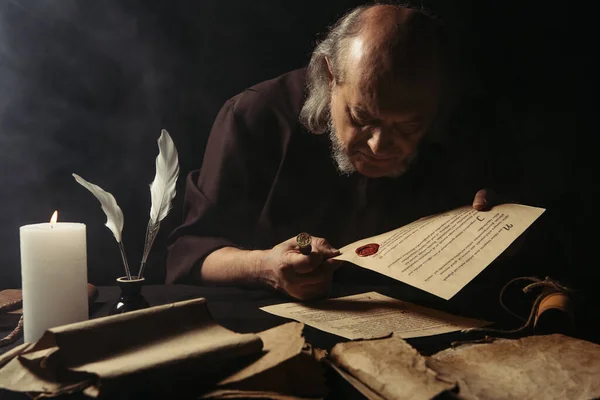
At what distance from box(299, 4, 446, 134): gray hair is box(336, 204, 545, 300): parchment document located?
37cm

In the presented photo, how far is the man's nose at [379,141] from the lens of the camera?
1355mm

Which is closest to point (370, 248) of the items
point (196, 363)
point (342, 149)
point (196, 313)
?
point (342, 149)

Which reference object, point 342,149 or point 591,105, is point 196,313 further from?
point 591,105

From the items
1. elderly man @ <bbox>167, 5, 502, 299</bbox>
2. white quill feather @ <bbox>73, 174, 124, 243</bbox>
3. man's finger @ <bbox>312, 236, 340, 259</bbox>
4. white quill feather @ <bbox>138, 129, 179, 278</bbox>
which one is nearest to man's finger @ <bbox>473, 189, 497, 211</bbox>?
elderly man @ <bbox>167, 5, 502, 299</bbox>

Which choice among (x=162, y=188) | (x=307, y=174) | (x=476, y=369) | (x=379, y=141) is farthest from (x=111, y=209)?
(x=476, y=369)

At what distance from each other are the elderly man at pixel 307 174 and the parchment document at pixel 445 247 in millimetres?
188

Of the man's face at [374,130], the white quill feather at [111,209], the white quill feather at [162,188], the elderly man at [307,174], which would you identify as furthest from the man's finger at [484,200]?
the white quill feather at [111,209]

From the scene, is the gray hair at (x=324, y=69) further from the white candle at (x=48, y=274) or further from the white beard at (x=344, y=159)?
the white candle at (x=48, y=274)

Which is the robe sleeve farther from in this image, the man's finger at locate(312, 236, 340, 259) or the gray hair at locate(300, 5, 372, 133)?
the man's finger at locate(312, 236, 340, 259)

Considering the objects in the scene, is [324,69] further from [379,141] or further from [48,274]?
[48,274]

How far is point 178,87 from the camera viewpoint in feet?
4.80

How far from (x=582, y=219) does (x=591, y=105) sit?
30cm

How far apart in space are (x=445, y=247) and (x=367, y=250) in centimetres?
16

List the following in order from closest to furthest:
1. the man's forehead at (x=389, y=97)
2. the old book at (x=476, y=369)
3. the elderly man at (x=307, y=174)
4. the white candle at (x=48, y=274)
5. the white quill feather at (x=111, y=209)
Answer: the old book at (x=476, y=369)
the white candle at (x=48, y=274)
the white quill feather at (x=111, y=209)
the man's forehead at (x=389, y=97)
the elderly man at (x=307, y=174)
